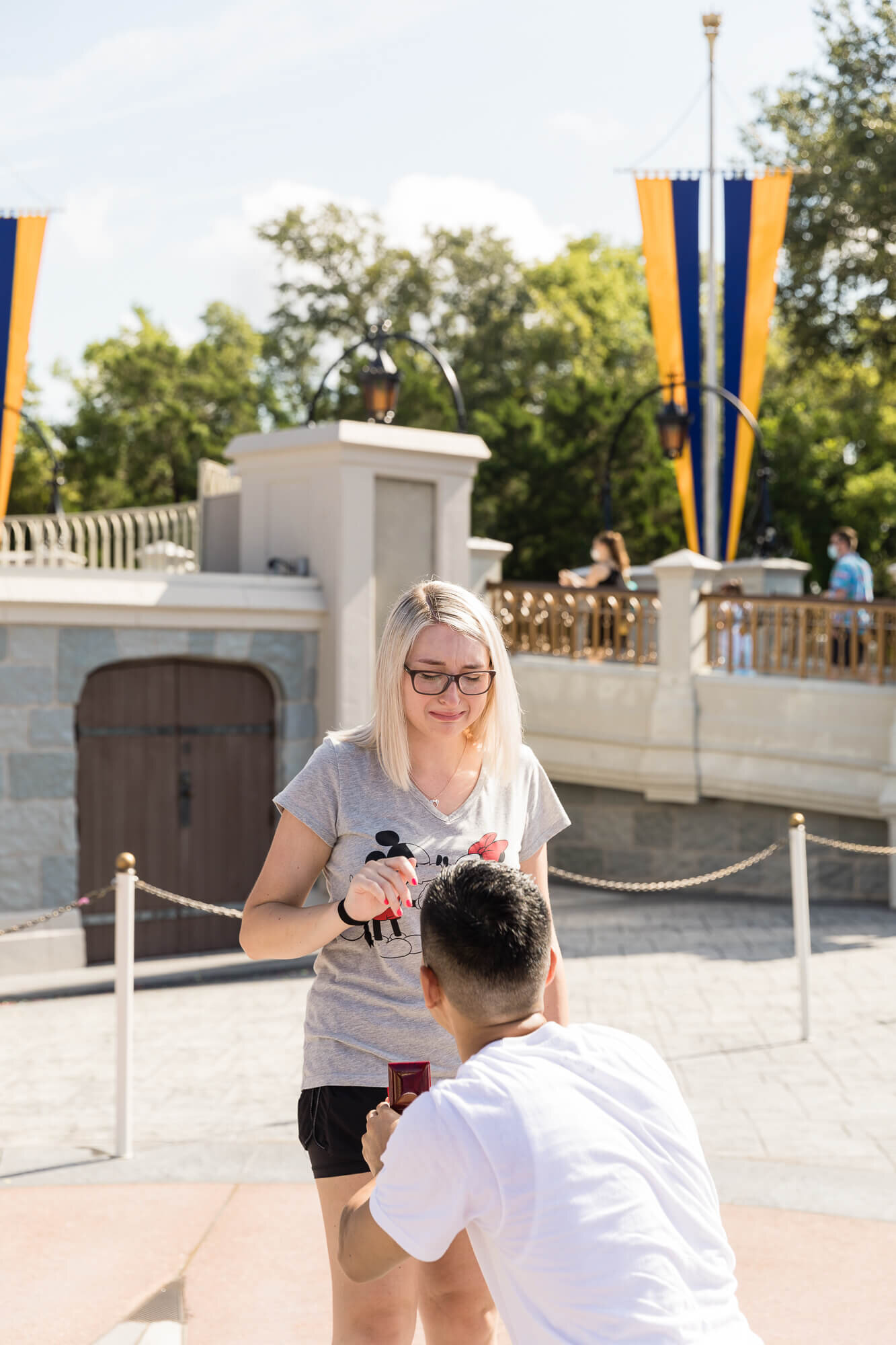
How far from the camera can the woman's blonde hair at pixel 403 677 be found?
268 centimetres

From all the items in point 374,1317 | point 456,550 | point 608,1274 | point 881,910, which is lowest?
point 881,910

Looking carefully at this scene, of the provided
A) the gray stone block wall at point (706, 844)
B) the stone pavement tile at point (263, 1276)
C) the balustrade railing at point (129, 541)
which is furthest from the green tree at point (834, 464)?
the stone pavement tile at point (263, 1276)

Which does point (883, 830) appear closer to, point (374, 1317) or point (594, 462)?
point (374, 1317)

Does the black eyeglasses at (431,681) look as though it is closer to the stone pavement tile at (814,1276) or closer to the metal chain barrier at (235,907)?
the metal chain barrier at (235,907)

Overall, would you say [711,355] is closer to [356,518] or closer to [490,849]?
[356,518]

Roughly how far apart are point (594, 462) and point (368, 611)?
19.1 metres

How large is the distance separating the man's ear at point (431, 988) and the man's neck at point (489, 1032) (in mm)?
59

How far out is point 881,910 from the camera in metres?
11.9

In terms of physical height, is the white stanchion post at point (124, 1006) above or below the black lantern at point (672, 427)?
below

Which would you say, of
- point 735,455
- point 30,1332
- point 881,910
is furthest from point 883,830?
point 30,1332

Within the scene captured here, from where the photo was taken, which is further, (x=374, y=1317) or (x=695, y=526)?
(x=695, y=526)

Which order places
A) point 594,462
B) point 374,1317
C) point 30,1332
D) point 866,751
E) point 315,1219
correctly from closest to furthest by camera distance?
1. point 374,1317
2. point 30,1332
3. point 315,1219
4. point 866,751
5. point 594,462

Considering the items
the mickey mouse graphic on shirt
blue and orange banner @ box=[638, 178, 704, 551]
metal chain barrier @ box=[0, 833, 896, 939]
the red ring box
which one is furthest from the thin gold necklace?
blue and orange banner @ box=[638, 178, 704, 551]

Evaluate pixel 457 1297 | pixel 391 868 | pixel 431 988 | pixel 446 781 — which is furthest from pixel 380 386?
pixel 431 988
